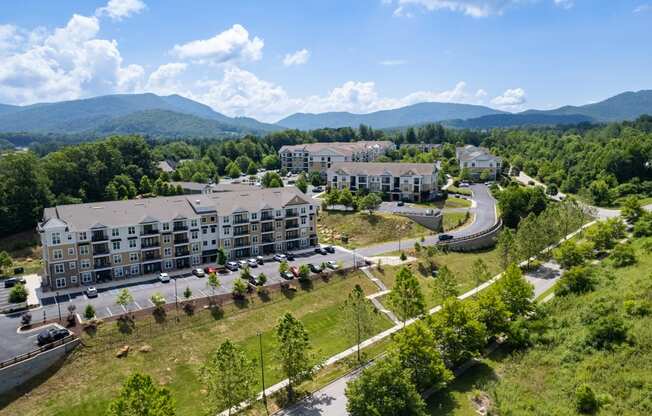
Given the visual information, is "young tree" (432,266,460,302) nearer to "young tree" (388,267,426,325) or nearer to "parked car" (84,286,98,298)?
"young tree" (388,267,426,325)

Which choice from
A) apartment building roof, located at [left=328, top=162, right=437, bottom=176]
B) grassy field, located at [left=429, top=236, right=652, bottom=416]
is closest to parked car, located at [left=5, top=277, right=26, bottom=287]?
grassy field, located at [left=429, top=236, right=652, bottom=416]

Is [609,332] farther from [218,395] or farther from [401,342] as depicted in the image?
[218,395]

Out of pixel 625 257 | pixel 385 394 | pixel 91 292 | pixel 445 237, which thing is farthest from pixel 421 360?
pixel 445 237

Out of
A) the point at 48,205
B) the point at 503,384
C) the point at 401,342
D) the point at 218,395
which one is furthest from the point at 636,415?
the point at 48,205

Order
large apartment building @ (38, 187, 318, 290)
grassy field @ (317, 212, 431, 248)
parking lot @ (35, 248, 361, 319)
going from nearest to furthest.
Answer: parking lot @ (35, 248, 361, 319), large apartment building @ (38, 187, 318, 290), grassy field @ (317, 212, 431, 248)

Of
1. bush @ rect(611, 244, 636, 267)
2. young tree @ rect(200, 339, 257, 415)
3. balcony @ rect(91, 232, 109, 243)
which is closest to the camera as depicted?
young tree @ rect(200, 339, 257, 415)

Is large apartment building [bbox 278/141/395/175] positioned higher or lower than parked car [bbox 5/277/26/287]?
higher
